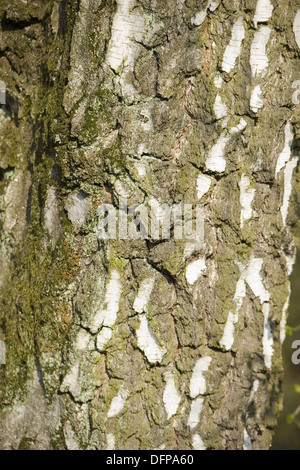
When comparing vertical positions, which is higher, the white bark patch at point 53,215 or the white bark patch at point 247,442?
the white bark patch at point 53,215

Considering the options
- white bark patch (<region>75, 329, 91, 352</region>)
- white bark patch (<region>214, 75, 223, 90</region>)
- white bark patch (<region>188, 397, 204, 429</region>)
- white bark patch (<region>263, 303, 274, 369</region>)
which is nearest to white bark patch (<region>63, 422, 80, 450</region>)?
white bark patch (<region>75, 329, 91, 352</region>)

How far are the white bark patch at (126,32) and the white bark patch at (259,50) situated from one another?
0.30 metres

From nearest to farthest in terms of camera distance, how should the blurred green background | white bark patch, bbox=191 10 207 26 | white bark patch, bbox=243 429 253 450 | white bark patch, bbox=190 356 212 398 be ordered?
white bark patch, bbox=191 10 207 26 < white bark patch, bbox=190 356 212 398 < white bark patch, bbox=243 429 253 450 < the blurred green background

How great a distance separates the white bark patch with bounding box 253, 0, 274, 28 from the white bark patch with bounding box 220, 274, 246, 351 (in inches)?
27.9

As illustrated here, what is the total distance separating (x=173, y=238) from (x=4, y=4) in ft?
2.86

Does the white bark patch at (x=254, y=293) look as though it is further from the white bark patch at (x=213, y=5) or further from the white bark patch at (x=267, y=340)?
the white bark patch at (x=213, y=5)

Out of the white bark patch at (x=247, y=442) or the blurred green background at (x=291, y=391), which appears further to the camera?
the blurred green background at (x=291, y=391)

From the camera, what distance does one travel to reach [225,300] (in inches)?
48.8

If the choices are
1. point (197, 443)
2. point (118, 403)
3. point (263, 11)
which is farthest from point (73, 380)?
point (263, 11)

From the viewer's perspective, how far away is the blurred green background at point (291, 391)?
3.04 m

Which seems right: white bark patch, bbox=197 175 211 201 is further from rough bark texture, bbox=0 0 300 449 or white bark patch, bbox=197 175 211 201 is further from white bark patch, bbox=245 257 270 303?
white bark patch, bbox=245 257 270 303

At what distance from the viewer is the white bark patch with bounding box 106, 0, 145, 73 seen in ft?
3.73

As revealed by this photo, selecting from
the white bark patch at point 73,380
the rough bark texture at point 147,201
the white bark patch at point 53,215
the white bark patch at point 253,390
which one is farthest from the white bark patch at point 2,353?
the white bark patch at point 253,390

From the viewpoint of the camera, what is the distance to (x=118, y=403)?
3.98 ft
